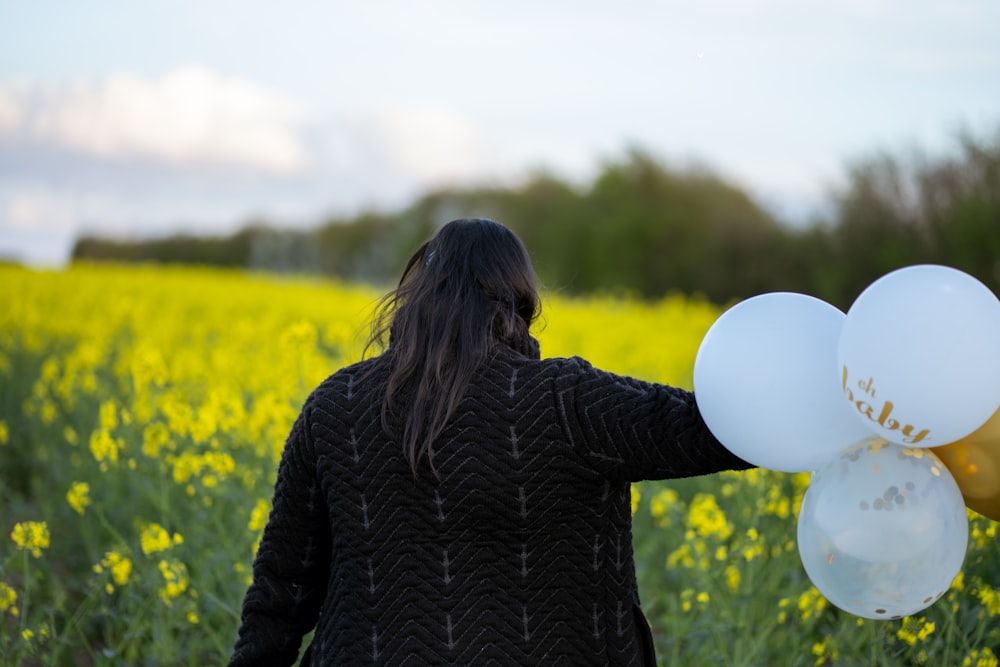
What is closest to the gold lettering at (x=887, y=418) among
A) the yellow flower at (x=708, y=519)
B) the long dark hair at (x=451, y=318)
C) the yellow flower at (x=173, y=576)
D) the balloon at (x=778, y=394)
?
the balloon at (x=778, y=394)

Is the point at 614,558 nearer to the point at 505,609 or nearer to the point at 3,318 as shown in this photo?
the point at 505,609

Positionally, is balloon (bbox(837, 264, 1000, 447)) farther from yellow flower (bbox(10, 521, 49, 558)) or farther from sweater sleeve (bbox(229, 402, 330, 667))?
yellow flower (bbox(10, 521, 49, 558))

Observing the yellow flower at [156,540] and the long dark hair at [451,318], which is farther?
the yellow flower at [156,540]

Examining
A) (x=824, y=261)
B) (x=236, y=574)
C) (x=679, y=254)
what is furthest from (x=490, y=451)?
(x=679, y=254)

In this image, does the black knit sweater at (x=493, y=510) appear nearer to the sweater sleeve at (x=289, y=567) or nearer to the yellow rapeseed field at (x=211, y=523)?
the sweater sleeve at (x=289, y=567)

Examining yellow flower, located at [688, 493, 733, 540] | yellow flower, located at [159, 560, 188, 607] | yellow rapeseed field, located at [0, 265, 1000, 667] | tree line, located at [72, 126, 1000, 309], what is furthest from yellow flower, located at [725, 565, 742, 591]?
yellow flower, located at [159, 560, 188, 607]

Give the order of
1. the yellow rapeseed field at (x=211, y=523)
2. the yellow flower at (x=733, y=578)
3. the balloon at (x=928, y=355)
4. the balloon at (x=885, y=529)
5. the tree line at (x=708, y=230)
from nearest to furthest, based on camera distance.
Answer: the balloon at (x=928, y=355), the balloon at (x=885, y=529), the yellow rapeseed field at (x=211, y=523), the yellow flower at (x=733, y=578), the tree line at (x=708, y=230)

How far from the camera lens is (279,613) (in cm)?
197

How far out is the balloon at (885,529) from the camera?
5.22 ft

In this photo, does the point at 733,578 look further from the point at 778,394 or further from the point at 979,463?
the point at 778,394

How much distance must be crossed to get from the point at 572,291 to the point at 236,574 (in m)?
16.4

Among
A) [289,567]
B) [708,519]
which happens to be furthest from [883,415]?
[708,519]

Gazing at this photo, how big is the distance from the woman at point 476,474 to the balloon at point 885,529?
7.2 inches

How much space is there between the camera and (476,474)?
5.47 feet
